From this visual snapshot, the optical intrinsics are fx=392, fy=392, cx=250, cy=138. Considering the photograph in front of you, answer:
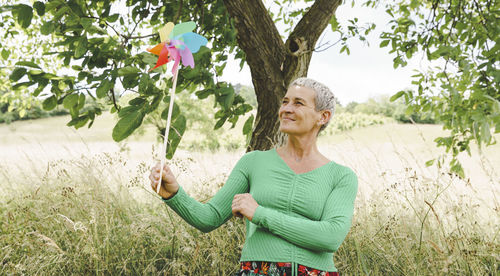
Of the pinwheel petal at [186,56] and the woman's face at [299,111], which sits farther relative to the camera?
the woman's face at [299,111]

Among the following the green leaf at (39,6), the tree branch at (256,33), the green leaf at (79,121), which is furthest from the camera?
the tree branch at (256,33)

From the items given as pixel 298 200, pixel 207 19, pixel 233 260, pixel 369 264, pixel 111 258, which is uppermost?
pixel 207 19

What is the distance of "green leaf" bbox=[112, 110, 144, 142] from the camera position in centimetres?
187

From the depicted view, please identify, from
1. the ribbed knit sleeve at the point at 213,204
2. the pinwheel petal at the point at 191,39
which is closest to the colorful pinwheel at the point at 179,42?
the pinwheel petal at the point at 191,39

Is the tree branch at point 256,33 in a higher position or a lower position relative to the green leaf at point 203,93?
higher

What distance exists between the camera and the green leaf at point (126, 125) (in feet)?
6.12

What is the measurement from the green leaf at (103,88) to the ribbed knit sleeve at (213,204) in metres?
0.82

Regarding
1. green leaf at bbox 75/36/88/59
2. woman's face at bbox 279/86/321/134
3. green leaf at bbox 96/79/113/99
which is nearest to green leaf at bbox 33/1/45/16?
green leaf at bbox 75/36/88/59

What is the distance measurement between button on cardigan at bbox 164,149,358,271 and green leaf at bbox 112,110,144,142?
490 mm

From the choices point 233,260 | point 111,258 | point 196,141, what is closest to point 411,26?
point 233,260

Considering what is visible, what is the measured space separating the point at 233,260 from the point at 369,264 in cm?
100

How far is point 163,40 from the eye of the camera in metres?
1.52

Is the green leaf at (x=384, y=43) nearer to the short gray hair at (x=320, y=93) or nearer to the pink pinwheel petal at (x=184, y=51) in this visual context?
the short gray hair at (x=320, y=93)

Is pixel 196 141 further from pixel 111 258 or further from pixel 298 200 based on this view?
pixel 298 200
